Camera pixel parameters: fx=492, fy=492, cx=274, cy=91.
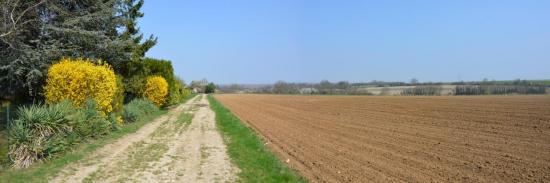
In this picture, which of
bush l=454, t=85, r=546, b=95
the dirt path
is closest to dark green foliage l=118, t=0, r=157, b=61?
the dirt path

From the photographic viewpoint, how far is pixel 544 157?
12219mm

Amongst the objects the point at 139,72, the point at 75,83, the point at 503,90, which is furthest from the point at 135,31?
the point at 503,90

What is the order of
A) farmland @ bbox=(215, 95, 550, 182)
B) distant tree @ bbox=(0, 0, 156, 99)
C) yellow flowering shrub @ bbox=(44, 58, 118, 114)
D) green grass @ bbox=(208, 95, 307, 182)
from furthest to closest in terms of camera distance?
distant tree @ bbox=(0, 0, 156, 99), yellow flowering shrub @ bbox=(44, 58, 118, 114), farmland @ bbox=(215, 95, 550, 182), green grass @ bbox=(208, 95, 307, 182)

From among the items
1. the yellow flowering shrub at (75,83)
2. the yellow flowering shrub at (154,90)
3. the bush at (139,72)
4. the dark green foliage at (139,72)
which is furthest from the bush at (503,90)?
the yellow flowering shrub at (75,83)

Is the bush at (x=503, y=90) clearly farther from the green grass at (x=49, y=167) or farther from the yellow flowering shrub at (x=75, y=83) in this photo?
the green grass at (x=49, y=167)

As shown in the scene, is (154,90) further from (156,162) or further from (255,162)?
(255,162)

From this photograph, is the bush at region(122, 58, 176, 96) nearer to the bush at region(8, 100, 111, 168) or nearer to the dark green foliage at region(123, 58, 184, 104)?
the dark green foliage at region(123, 58, 184, 104)

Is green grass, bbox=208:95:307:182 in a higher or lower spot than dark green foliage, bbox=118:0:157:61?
lower

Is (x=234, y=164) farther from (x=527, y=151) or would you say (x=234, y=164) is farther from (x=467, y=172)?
(x=527, y=151)

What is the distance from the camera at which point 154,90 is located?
3344 cm

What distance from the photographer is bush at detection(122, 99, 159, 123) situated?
23.4 m

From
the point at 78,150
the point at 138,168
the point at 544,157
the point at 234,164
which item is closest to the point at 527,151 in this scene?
the point at 544,157

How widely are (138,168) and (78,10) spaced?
13.6m

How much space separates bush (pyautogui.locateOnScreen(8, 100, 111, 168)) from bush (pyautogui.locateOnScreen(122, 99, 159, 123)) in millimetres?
7718
